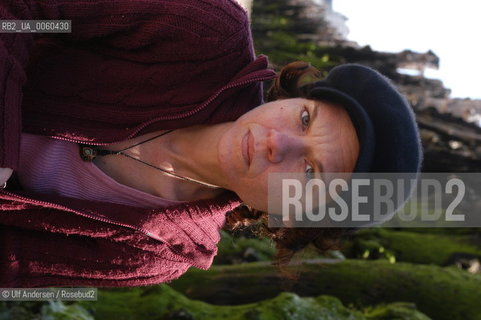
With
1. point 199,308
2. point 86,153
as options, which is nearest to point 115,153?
point 86,153

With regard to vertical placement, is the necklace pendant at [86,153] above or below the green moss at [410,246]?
above

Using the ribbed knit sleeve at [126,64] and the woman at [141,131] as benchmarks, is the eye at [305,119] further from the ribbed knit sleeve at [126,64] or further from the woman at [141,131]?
the ribbed knit sleeve at [126,64]

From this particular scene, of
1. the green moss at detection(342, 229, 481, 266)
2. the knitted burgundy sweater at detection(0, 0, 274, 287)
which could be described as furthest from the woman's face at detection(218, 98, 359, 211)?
the green moss at detection(342, 229, 481, 266)

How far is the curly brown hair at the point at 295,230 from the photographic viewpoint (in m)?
2.43

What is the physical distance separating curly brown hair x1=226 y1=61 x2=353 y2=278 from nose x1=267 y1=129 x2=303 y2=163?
0.31m

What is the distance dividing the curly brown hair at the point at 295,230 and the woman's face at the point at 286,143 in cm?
20

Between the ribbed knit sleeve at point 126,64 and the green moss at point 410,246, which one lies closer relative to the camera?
the ribbed knit sleeve at point 126,64

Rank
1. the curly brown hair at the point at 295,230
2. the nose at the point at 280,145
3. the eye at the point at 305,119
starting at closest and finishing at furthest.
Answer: the nose at the point at 280,145 → the eye at the point at 305,119 → the curly brown hair at the point at 295,230

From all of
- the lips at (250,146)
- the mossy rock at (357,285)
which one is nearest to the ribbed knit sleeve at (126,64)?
the lips at (250,146)

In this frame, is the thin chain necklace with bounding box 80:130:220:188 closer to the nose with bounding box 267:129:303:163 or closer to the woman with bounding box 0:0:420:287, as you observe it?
the woman with bounding box 0:0:420:287

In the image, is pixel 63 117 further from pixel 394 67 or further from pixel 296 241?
pixel 394 67

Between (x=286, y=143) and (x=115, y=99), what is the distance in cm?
71

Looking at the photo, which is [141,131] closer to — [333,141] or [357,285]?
[333,141]

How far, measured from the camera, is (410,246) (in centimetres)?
581
